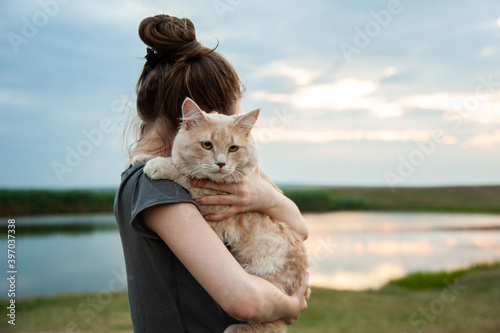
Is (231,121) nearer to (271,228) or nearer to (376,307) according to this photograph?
(271,228)

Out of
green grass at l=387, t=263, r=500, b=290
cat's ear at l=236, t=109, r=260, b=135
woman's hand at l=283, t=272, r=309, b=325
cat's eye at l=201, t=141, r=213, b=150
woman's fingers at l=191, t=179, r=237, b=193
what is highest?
cat's ear at l=236, t=109, r=260, b=135

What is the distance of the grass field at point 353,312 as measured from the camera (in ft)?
22.4

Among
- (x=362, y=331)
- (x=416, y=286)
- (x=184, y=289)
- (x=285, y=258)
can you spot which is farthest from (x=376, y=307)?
(x=184, y=289)

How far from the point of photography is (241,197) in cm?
201

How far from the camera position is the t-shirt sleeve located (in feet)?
5.17

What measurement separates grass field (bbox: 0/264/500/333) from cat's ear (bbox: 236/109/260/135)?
5743 mm

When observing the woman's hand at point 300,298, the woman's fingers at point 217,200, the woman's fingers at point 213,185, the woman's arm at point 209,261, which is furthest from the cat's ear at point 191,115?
the woman's hand at point 300,298

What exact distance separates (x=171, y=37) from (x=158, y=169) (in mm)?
882

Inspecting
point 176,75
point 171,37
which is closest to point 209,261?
point 176,75

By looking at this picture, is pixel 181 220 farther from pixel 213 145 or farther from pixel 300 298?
pixel 300 298

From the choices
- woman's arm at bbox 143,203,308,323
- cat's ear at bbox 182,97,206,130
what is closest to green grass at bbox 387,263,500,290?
cat's ear at bbox 182,97,206,130

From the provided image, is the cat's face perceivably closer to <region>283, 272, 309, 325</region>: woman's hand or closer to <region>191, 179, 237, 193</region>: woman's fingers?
<region>191, 179, 237, 193</region>: woman's fingers

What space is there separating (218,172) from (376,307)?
291 inches

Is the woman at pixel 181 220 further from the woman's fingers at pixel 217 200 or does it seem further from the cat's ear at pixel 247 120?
the cat's ear at pixel 247 120
